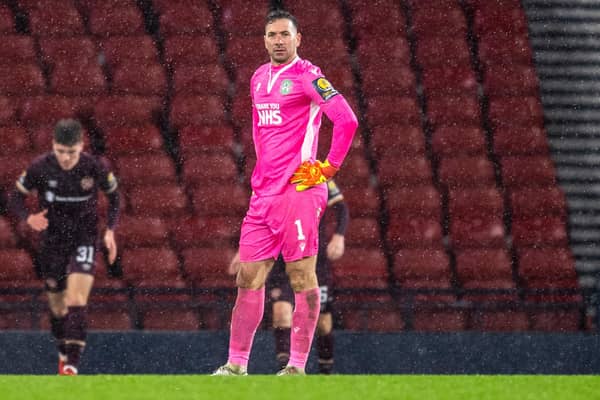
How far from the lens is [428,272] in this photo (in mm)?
8492

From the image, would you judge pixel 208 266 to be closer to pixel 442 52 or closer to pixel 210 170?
pixel 210 170

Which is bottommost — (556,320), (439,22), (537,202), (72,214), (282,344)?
(556,320)

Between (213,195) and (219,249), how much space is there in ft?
1.55

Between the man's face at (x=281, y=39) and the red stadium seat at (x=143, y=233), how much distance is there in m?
3.99

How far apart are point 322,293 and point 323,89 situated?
2684 mm

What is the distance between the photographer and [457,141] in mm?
9109

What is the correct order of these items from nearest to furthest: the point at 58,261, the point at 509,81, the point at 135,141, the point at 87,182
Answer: the point at 87,182, the point at 58,261, the point at 135,141, the point at 509,81

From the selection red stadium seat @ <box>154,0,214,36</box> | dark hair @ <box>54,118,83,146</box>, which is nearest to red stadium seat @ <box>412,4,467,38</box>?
red stadium seat @ <box>154,0,214,36</box>

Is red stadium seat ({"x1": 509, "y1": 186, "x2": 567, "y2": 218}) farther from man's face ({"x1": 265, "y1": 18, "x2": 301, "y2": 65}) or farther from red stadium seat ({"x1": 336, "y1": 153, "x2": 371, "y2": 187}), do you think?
man's face ({"x1": 265, "y1": 18, "x2": 301, "y2": 65})

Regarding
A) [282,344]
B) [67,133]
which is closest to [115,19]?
[67,133]

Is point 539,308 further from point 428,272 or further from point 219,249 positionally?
point 219,249

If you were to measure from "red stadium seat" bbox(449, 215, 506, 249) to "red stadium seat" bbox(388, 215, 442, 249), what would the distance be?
12cm

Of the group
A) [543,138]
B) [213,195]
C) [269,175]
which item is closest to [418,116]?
[543,138]

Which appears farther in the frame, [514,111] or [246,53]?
[246,53]
